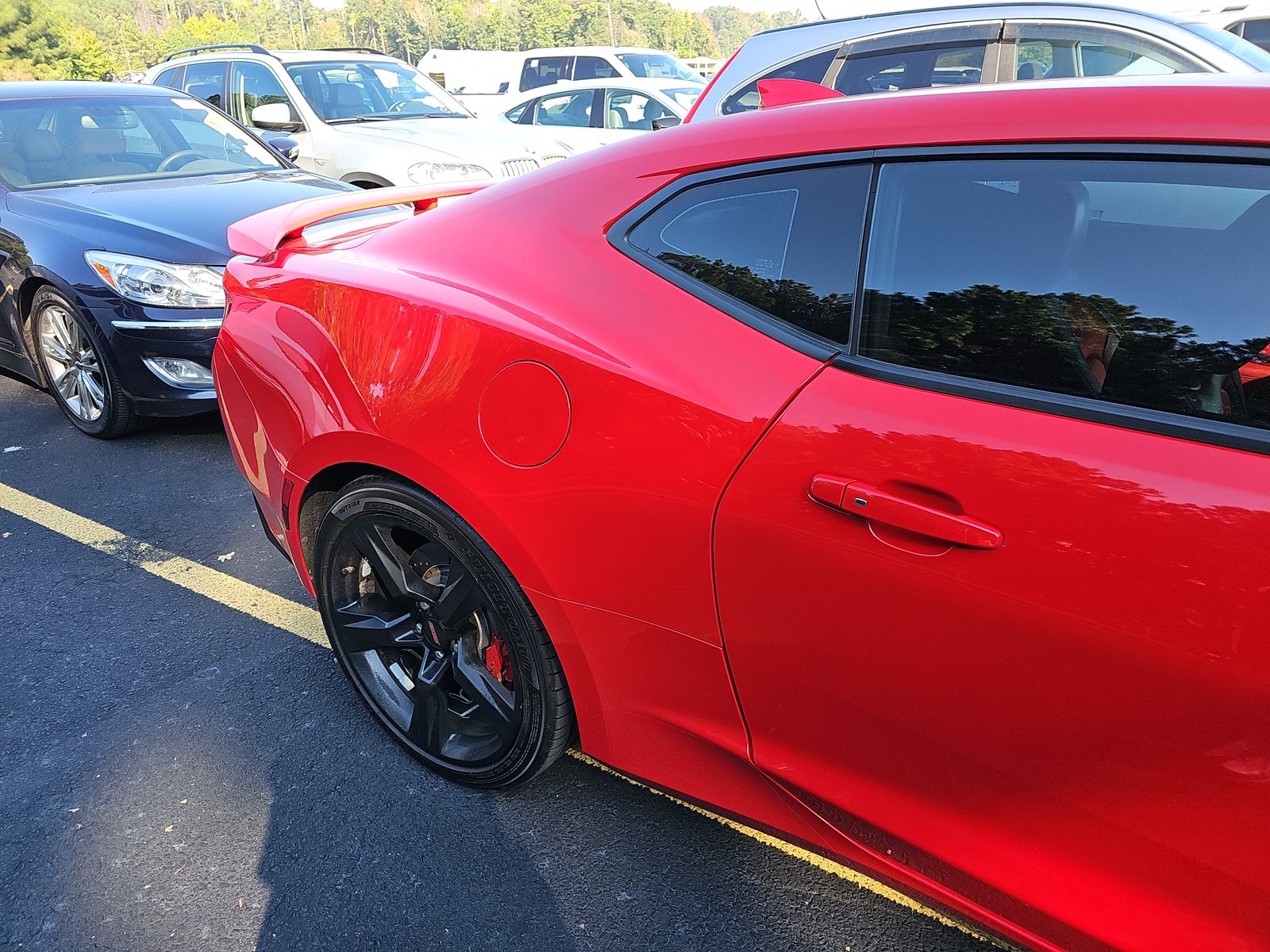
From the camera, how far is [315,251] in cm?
220

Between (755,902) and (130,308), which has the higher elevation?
(130,308)

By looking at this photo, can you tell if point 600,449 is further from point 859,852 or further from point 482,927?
point 482,927

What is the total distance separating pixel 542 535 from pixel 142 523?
2.44m

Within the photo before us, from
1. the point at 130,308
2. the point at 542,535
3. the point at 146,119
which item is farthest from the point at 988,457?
the point at 146,119

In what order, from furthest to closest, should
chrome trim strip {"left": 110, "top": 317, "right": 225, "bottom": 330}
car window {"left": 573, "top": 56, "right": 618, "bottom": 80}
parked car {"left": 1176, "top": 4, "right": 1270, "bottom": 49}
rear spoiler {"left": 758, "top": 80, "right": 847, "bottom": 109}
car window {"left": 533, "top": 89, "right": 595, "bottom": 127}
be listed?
car window {"left": 573, "top": 56, "right": 618, "bottom": 80} → car window {"left": 533, "top": 89, "right": 595, "bottom": 127} → parked car {"left": 1176, "top": 4, "right": 1270, "bottom": 49} → chrome trim strip {"left": 110, "top": 317, "right": 225, "bottom": 330} → rear spoiler {"left": 758, "top": 80, "right": 847, "bottom": 109}

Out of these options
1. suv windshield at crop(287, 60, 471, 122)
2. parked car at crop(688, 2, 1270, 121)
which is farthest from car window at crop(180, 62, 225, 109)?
parked car at crop(688, 2, 1270, 121)

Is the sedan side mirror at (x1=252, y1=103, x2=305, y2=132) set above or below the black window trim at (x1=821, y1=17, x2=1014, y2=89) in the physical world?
below

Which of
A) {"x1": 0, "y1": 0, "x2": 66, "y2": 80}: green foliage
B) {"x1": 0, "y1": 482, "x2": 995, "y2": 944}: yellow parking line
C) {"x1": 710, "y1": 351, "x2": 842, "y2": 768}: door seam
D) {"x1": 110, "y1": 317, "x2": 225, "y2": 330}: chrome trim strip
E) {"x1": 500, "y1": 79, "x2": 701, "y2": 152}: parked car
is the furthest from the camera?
{"x1": 0, "y1": 0, "x2": 66, "y2": 80}: green foliage

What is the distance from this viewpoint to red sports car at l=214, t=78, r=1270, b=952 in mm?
1153

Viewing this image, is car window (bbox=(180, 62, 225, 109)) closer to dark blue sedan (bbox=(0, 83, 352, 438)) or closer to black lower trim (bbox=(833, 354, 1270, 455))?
dark blue sedan (bbox=(0, 83, 352, 438))

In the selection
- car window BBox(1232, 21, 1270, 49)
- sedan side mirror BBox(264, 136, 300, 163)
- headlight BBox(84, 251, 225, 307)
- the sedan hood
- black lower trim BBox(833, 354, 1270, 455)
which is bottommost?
headlight BBox(84, 251, 225, 307)

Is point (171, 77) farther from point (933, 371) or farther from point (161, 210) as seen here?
point (933, 371)

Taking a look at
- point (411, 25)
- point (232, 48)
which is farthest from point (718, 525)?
point (411, 25)

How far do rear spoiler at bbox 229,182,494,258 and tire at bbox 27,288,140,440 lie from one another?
1.96 meters
